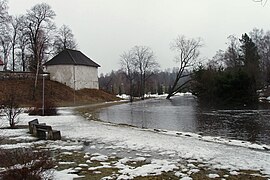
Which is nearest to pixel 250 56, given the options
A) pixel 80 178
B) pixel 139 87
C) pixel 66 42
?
pixel 139 87

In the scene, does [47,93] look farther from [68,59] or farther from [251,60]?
[251,60]

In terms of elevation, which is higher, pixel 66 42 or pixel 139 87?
pixel 66 42

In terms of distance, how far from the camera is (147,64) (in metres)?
85.8

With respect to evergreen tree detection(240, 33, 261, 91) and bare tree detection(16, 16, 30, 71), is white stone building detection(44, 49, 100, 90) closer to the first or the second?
bare tree detection(16, 16, 30, 71)

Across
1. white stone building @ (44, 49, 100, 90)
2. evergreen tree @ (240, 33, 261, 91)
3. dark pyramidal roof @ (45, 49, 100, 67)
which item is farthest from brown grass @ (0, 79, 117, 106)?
evergreen tree @ (240, 33, 261, 91)

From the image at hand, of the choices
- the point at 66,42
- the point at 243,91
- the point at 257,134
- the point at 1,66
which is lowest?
the point at 257,134

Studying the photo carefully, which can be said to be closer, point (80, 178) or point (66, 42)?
point (80, 178)

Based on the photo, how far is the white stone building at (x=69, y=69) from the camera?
5909 cm

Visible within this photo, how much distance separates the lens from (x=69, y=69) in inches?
2336

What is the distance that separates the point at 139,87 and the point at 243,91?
4228cm

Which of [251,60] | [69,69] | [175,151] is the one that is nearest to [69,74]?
[69,69]

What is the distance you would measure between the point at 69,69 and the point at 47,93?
1102cm

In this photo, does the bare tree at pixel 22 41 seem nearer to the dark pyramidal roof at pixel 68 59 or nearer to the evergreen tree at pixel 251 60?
the dark pyramidal roof at pixel 68 59

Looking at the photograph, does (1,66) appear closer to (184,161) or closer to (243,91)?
(243,91)
